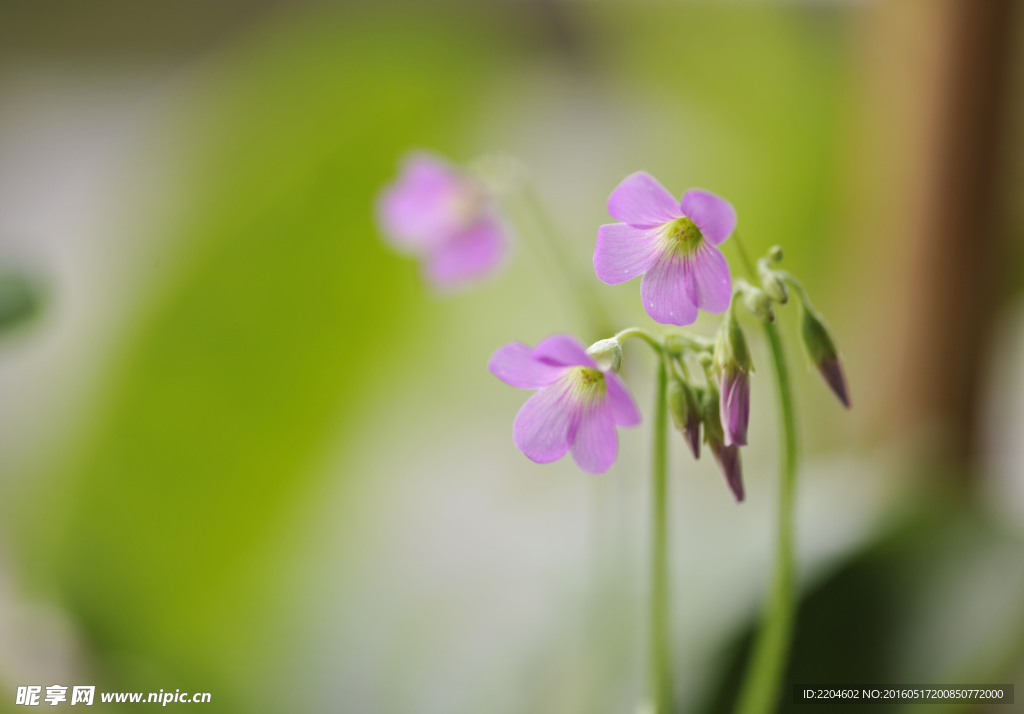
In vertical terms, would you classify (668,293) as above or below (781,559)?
above

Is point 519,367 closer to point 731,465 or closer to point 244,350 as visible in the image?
point 731,465

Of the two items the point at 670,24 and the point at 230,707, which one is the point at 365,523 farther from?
the point at 670,24

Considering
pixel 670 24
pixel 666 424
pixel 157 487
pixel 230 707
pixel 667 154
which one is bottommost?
pixel 230 707

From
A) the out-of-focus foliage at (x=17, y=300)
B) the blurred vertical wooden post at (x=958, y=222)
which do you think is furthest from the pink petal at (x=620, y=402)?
the blurred vertical wooden post at (x=958, y=222)

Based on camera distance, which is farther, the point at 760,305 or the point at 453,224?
the point at 453,224

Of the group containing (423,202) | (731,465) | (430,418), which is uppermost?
(423,202)

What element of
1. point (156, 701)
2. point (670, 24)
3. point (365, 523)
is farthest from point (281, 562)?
point (670, 24)

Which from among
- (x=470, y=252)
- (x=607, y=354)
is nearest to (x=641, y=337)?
(x=607, y=354)
